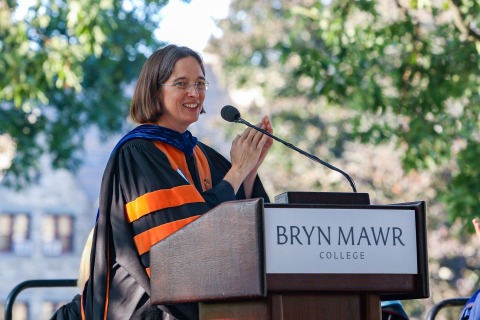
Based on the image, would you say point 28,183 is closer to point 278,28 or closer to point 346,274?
point 278,28

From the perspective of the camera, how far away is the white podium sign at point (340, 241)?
2719 millimetres

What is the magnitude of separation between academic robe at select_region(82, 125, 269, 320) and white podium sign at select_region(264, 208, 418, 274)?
625 millimetres

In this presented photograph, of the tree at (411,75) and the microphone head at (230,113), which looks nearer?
the microphone head at (230,113)

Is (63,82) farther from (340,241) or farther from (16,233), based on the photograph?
(16,233)

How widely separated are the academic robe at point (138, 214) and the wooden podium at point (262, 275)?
1.30 ft

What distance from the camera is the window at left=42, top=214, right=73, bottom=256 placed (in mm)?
36031

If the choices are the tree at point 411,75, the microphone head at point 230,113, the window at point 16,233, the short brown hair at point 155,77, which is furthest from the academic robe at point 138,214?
the window at point 16,233

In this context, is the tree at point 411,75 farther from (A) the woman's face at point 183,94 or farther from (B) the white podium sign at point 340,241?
(B) the white podium sign at point 340,241

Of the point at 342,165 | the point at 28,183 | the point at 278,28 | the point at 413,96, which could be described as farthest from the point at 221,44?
the point at 413,96

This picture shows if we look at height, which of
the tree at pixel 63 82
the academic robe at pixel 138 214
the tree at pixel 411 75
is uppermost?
the tree at pixel 63 82

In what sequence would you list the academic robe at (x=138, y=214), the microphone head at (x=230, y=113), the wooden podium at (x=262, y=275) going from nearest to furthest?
1. the wooden podium at (x=262, y=275)
2. the academic robe at (x=138, y=214)
3. the microphone head at (x=230, y=113)

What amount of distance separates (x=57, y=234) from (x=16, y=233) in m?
1.45

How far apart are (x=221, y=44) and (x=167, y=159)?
73.5 ft

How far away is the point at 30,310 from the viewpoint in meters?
35.3
